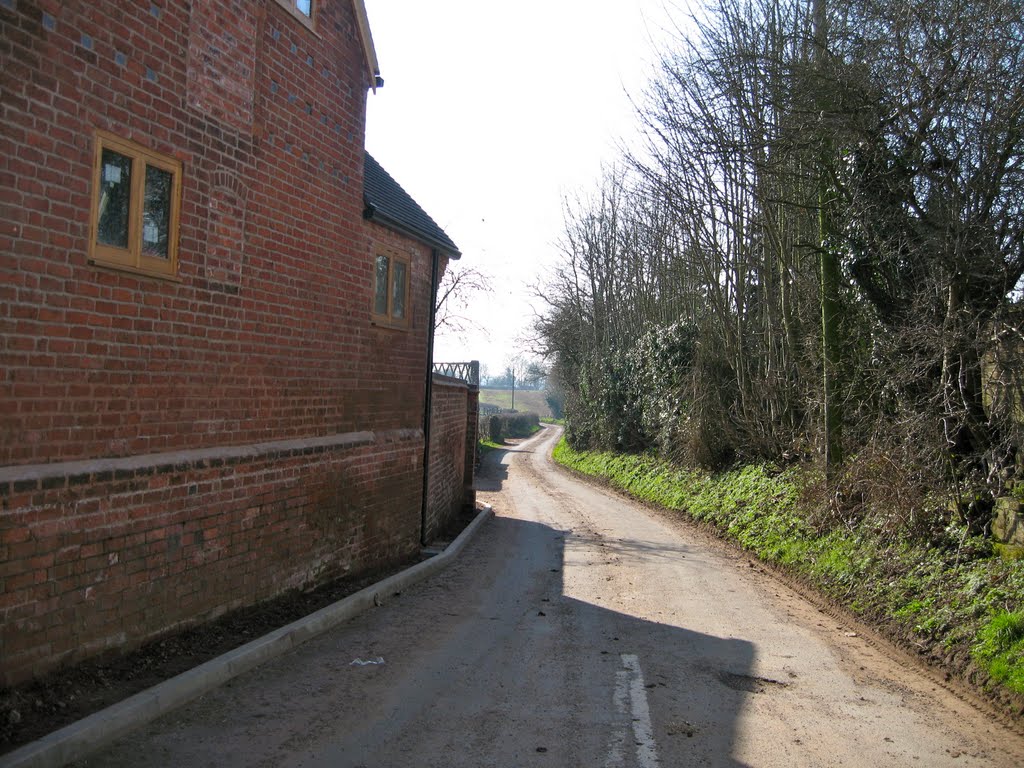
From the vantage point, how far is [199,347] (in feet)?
21.0

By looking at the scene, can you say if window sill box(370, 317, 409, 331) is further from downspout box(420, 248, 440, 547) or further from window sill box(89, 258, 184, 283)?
window sill box(89, 258, 184, 283)

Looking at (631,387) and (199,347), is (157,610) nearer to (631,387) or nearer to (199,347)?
(199,347)

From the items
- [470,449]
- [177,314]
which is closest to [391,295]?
[177,314]

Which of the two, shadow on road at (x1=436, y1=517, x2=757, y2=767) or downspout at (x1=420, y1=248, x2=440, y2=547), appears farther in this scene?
downspout at (x1=420, y1=248, x2=440, y2=547)

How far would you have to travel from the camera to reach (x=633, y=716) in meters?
5.18

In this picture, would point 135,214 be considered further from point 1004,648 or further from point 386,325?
point 1004,648

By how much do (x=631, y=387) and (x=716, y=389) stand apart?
10231 millimetres

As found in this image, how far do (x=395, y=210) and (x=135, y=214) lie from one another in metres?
5.20

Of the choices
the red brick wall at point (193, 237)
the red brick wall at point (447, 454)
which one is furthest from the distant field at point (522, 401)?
the red brick wall at point (193, 237)

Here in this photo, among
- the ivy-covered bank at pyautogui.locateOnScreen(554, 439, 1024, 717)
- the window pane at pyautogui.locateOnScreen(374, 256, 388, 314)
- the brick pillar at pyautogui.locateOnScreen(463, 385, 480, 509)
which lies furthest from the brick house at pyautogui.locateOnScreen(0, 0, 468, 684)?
the brick pillar at pyautogui.locateOnScreen(463, 385, 480, 509)

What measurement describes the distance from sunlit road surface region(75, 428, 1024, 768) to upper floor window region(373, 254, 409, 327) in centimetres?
362

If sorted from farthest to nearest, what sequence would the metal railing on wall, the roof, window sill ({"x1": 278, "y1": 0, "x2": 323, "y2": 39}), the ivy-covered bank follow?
the metal railing on wall, the roof, window sill ({"x1": 278, "y1": 0, "x2": 323, "y2": 39}), the ivy-covered bank

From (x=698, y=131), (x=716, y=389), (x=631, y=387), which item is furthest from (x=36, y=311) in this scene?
(x=631, y=387)

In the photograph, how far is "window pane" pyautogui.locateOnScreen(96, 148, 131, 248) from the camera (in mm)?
5387
